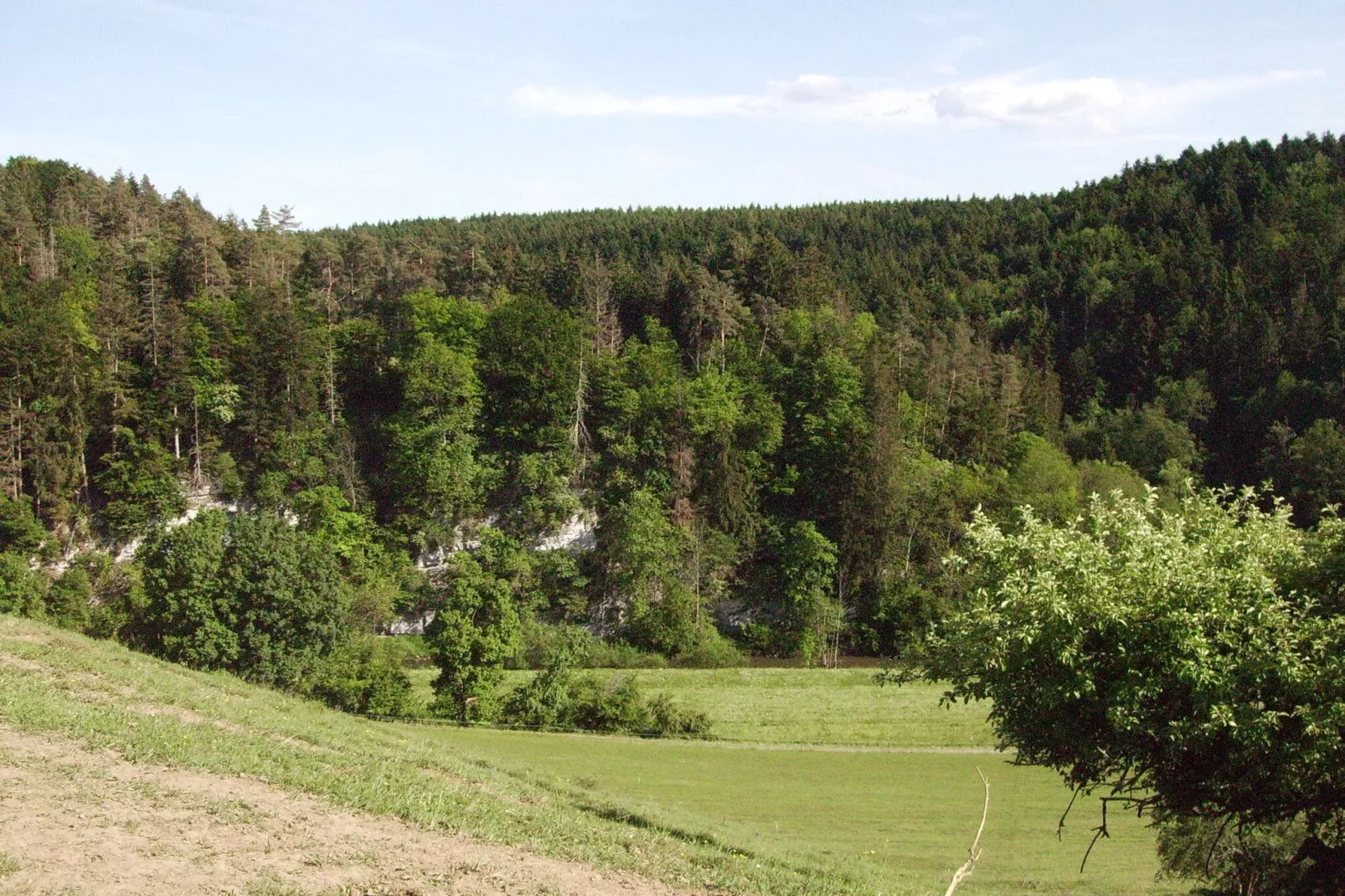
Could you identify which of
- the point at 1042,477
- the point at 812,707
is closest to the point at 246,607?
the point at 812,707

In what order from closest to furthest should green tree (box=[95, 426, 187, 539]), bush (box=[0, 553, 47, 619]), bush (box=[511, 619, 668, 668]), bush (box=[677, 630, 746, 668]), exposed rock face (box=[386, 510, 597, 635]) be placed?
1. bush (box=[0, 553, 47, 619])
2. bush (box=[511, 619, 668, 668])
3. bush (box=[677, 630, 746, 668])
4. green tree (box=[95, 426, 187, 539])
5. exposed rock face (box=[386, 510, 597, 635])

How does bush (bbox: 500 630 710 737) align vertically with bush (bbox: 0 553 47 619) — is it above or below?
below

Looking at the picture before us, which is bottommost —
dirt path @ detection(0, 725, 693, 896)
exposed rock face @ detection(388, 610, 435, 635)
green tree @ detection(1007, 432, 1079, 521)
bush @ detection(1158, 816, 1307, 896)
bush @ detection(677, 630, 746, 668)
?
bush @ detection(677, 630, 746, 668)

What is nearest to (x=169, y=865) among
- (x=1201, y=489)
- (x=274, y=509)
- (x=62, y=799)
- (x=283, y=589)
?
(x=62, y=799)

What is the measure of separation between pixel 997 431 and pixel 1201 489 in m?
67.9

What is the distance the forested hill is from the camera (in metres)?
71.7

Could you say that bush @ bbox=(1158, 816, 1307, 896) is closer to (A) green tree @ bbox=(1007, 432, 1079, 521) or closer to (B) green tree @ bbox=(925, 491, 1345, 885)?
(B) green tree @ bbox=(925, 491, 1345, 885)

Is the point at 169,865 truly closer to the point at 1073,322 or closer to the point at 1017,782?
the point at 1017,782

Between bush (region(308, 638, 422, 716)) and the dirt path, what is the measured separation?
33.7m

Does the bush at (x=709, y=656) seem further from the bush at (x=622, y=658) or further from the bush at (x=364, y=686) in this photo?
the bush at (x=364, y=686)

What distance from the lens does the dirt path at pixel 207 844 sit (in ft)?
36.9

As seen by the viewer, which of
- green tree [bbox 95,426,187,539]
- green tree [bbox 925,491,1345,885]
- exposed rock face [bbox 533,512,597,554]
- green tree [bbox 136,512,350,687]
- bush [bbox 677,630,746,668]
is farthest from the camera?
exposed rock face [bbox 533,512,597,554]

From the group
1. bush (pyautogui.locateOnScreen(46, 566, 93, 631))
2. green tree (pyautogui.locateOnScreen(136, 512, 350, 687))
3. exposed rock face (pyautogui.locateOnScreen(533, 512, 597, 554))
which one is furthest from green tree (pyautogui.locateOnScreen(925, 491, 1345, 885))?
exposed rock face (pyautogui.locateOnScreen(533, 512, 597, 554))

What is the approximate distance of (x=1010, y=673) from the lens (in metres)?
17.9
